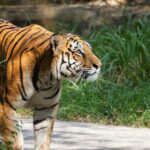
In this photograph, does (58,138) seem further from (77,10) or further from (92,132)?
(77,10)

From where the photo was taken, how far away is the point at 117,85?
11227 millimetres

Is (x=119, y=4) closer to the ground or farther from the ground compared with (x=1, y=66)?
closer to the ground

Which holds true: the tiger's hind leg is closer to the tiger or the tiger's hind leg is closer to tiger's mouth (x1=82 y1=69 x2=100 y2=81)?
the tiger

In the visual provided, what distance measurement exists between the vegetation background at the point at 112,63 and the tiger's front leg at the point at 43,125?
274cm

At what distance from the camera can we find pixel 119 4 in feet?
50.1

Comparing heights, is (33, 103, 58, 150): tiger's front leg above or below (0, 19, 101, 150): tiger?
below

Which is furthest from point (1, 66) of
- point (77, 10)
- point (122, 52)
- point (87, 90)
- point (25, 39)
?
point (77, 10)

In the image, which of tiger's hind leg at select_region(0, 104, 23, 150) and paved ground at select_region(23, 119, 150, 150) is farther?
paved ground at select_region(23, 119, 150, 150)

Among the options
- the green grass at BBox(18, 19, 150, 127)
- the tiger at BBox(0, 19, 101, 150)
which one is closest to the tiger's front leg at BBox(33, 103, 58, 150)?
the tiger at BBox(0, 19, 101, 150)

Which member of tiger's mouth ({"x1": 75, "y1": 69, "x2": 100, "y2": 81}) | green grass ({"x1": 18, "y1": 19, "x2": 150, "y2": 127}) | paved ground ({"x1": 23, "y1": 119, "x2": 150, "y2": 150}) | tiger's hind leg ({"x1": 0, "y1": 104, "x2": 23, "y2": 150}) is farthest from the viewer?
green grass ({"x1": 18, "y1": 19, "x2": 150, "y2": 127})

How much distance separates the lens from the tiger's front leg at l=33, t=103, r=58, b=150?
23.8ft

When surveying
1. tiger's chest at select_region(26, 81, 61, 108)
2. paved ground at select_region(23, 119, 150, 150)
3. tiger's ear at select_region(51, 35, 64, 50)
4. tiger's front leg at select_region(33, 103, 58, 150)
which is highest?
tiger's ear at select_region(51, 35, 64, 50)

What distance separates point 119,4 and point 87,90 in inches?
180

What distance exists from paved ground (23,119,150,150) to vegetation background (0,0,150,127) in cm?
50
